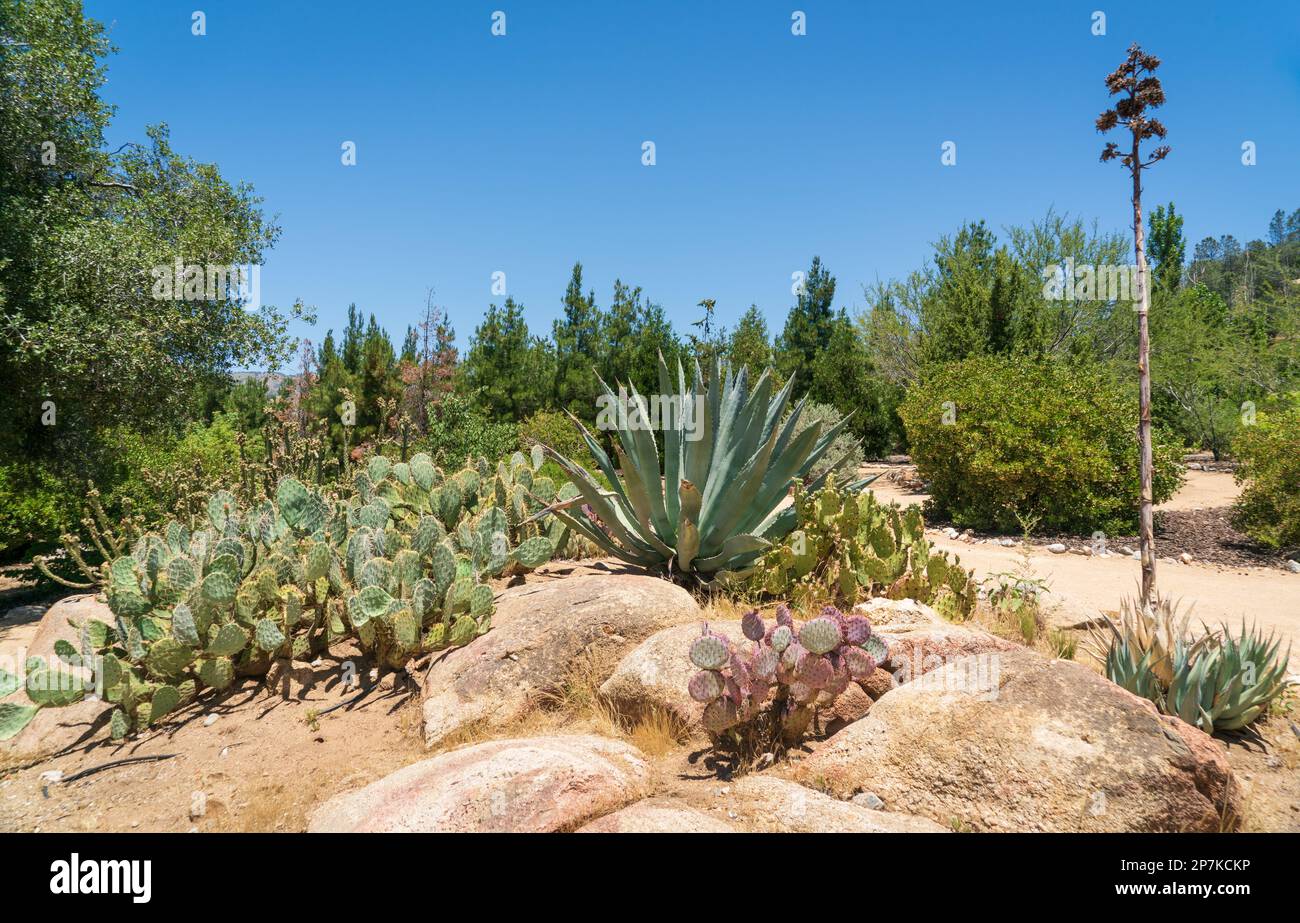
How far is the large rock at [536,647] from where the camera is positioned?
3629 millimetres

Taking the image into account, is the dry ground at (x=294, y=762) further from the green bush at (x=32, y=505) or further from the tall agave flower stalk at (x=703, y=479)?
the green bush at (x=32, y=505)

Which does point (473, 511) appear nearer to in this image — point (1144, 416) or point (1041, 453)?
point (1144, 416)

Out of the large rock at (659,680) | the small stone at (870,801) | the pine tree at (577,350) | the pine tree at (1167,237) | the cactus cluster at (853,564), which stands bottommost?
the small stone at (870,801)

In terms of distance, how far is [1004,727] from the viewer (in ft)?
8.89

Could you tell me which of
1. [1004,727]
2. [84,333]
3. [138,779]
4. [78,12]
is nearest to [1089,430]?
[1004,727]

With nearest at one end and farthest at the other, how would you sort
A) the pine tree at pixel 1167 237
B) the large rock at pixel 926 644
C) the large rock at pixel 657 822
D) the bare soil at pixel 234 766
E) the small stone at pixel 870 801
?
the large rock at pixel 657 822 → the small stone at pixel 870 801 → the bare soil at pixel 234 766 → the large rock at pixel 926 644 → the pine tree at pixel 1167 237

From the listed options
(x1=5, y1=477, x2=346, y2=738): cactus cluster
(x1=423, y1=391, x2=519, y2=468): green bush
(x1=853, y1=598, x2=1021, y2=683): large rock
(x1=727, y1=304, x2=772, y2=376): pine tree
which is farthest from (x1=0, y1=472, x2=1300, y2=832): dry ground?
(x1=727, y1=304, x2=772, y2=376): pine tree

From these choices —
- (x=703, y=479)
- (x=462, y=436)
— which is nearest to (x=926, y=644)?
(x=703, y=479)

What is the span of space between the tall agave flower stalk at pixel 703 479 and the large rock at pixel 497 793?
2.09 metres

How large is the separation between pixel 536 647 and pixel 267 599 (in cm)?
160

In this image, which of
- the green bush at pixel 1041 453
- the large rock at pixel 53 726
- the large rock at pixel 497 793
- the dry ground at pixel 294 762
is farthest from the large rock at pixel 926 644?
the green bush at pixel 1041 453

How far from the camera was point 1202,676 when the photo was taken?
11.1ft

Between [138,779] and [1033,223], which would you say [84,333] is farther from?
[1033,223]

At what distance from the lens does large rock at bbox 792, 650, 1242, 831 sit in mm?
2479
